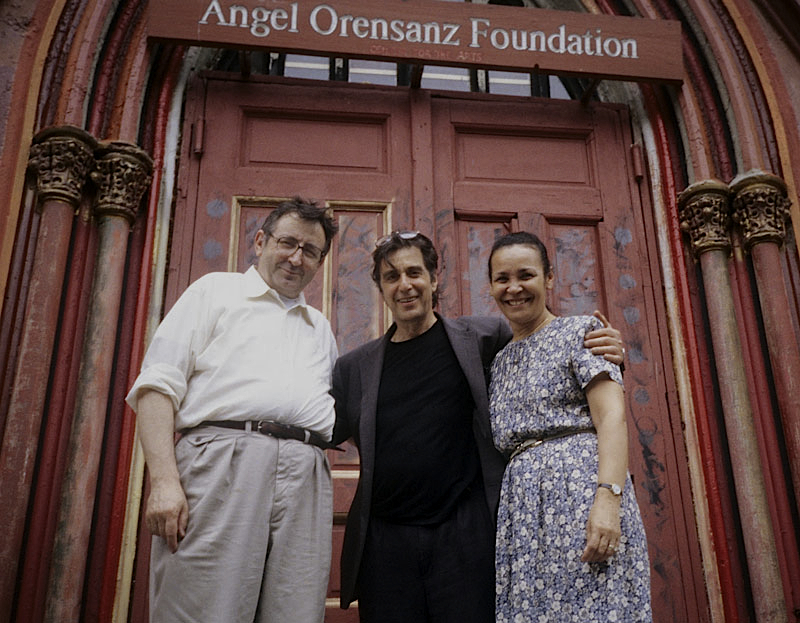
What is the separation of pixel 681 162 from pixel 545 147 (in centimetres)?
71

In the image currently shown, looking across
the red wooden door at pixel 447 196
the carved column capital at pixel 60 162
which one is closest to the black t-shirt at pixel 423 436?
the red wooden door at pixel 447 196

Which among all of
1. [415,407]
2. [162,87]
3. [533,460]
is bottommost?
[533,460]

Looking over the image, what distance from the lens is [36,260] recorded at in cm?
315

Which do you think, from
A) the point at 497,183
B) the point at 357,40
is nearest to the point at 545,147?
the point at 497,183

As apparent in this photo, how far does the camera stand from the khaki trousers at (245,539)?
6.01 feet

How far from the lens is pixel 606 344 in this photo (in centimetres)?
196

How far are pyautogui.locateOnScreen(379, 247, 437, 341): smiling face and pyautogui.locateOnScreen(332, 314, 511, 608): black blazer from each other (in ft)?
0.31

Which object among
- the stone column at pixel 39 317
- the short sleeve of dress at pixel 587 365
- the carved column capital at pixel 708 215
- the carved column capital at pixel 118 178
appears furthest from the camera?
the carved column capital at pixel 708 215

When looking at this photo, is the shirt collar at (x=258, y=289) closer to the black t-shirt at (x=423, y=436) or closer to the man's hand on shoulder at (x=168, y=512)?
the black t-shirt at (x=423, y=436)

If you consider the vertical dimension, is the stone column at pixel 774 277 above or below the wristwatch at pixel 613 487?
above

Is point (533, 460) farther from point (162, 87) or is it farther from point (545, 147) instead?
point (162, 87)

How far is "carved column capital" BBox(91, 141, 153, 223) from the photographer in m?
3.33

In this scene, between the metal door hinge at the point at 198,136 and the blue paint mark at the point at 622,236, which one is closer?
the metal door hinge at the point at 198,136

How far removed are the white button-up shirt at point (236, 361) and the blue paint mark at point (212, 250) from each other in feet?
4.36
